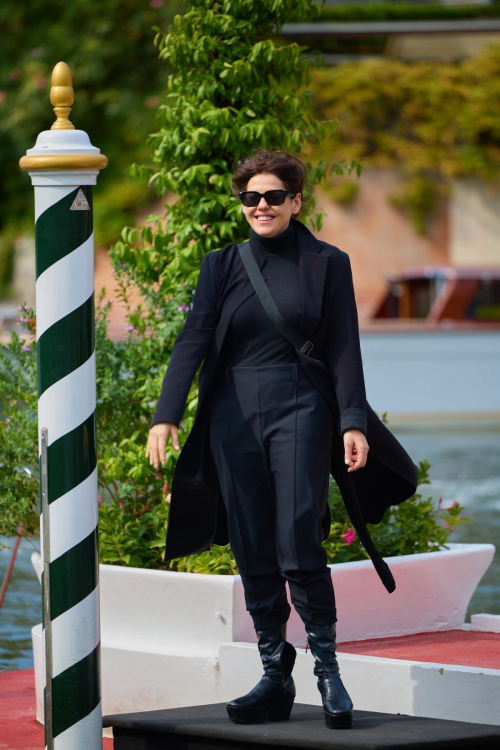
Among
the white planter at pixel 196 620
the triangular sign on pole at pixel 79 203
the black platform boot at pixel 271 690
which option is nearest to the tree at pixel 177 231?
the white planter at pixel 196 620

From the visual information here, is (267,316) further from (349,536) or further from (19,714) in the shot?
(19,714)

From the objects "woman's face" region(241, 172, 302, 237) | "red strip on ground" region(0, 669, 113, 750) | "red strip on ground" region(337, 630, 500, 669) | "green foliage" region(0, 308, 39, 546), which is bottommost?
"red strip on ground" region(0, 669, 113, 750)

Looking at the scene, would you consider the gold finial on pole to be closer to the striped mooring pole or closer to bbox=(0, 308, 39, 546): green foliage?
the striped mooring pole

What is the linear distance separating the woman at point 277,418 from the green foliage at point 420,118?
886 inches

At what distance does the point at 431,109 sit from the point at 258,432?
23.5 meters

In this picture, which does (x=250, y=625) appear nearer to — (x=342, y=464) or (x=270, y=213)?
(x=342, y=464)

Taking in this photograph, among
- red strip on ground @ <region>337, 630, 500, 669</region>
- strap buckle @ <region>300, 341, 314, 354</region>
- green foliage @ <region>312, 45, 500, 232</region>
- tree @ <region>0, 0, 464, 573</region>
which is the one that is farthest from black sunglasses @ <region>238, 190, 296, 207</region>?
green foliage @ <region>312, 45, 500, 232</region>

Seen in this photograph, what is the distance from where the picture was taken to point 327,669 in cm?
363

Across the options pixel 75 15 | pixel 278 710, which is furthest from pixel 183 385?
pixel 75 15

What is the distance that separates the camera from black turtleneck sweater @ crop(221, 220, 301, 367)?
3656 mm

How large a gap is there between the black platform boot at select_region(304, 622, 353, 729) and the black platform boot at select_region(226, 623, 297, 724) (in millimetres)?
160

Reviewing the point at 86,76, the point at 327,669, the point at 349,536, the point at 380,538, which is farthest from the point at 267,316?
the point at 86,76

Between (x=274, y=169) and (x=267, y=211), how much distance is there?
0.14 metres

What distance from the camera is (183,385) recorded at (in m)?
3.63
